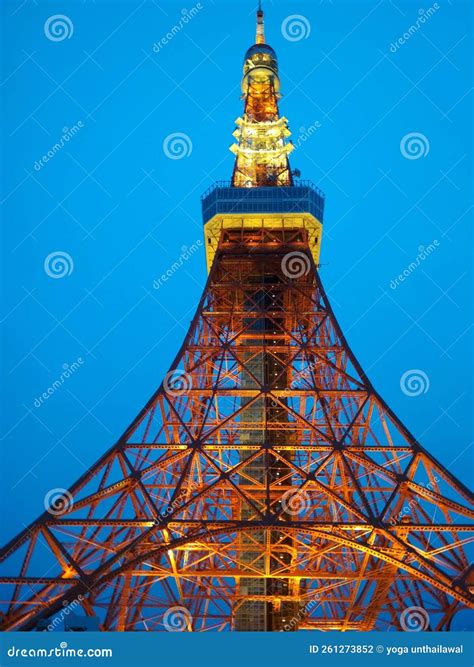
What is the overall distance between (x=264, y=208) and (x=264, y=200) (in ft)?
1.03

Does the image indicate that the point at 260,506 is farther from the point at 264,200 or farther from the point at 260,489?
the point at 264,200

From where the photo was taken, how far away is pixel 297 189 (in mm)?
26469

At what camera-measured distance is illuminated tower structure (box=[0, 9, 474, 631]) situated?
16.3 metres

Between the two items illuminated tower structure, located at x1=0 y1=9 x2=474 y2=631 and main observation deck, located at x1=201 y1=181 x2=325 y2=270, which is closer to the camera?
illuminated tower structure, located at x1=0 y1=9 x2=474 y2=631

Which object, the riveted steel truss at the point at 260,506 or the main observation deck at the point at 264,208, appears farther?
the main observation deck at the point at 264,208

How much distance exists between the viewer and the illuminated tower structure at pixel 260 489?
16312mm

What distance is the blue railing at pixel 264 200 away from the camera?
85.8 feet

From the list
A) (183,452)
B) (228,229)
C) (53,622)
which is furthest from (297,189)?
(53,622)

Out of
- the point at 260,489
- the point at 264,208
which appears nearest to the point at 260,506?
the point at 260,489

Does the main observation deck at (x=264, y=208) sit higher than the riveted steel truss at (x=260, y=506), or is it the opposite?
the main observation deck at (x=264, y=208)

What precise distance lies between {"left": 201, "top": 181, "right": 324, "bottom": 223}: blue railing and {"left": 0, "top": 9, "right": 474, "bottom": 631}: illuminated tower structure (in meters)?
0.06

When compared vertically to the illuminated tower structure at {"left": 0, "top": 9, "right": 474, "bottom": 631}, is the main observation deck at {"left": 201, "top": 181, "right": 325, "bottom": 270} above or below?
above

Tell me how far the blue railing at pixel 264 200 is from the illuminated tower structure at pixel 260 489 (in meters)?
0.06

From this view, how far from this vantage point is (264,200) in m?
26.3
